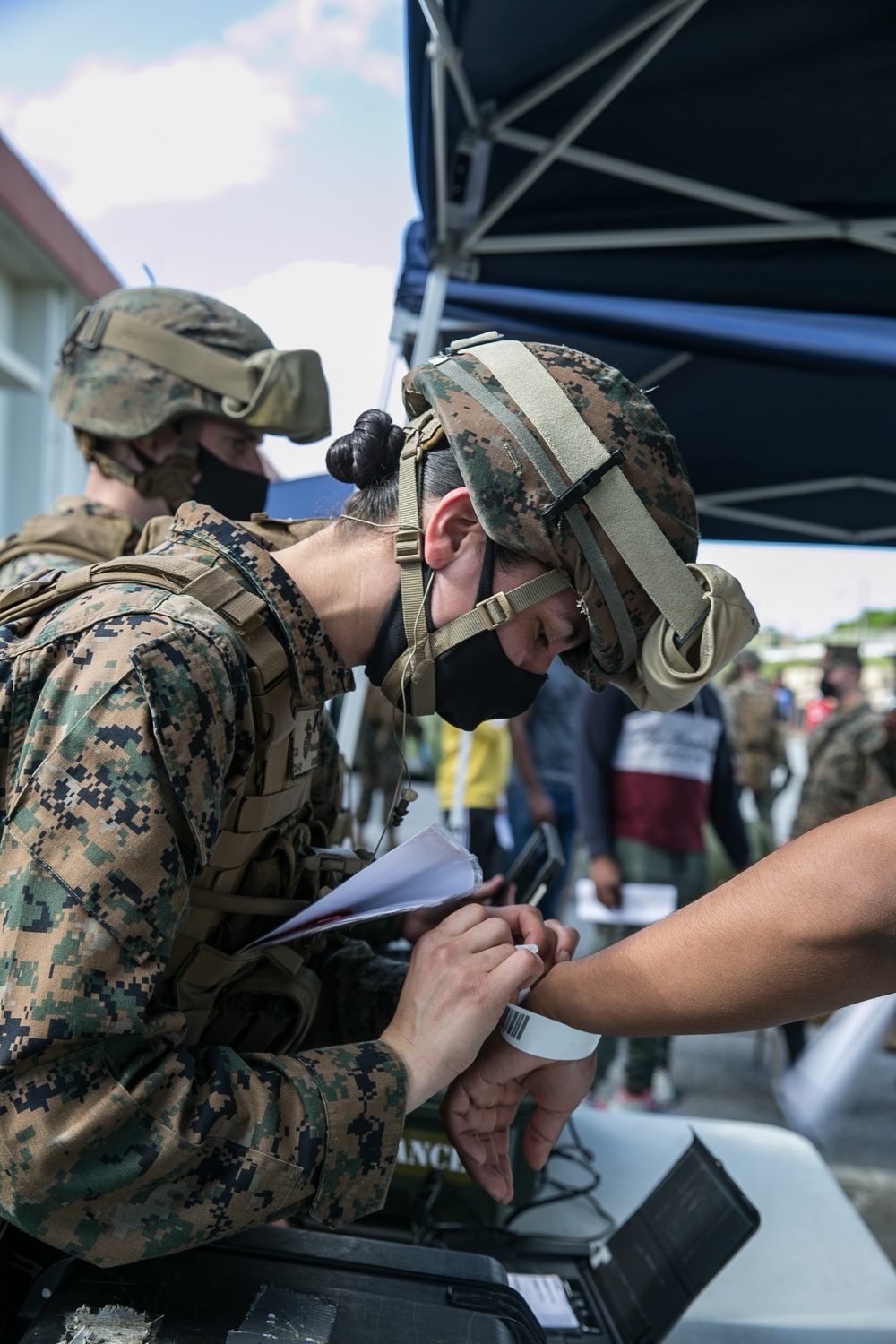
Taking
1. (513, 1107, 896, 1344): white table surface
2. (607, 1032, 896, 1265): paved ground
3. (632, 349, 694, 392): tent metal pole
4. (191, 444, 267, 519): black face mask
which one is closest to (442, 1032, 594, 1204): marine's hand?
(513, 1107, 896, 1344): white table surface

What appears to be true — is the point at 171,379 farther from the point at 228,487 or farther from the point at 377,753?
the point at 377,753

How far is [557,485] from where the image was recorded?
1.25m

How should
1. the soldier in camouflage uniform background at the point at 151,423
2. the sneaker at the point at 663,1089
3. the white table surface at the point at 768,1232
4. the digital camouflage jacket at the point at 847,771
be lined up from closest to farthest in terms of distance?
the white table surface at the point at 768,1232
the soldier in camouflage uniform background at the point at 151,423
the sneaker at the point at 663,1089
the digital camouflage jacket at the point at 847,771

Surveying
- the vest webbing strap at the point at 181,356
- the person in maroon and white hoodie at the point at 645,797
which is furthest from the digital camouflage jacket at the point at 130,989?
the person in maroon and white hoodie at the point at 645,797

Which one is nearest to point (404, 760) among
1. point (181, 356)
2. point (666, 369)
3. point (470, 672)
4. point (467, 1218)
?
point (470, 672)

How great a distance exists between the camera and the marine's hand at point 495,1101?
1.44 metres

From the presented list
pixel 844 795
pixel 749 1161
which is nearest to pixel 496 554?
pixel 749 1161

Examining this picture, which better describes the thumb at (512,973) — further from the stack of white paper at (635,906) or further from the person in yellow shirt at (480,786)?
the person in yellow shirt at (480,786)

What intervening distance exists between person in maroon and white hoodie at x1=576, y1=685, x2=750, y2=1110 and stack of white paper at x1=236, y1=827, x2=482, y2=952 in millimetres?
2595

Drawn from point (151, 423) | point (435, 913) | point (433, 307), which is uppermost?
point (433, 307)

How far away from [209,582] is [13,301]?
26.4 feet

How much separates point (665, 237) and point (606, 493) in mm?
2489

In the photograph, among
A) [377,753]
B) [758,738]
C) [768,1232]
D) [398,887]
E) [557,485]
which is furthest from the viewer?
[758,738]

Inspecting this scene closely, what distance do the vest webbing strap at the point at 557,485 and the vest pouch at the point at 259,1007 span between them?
0.66 m
